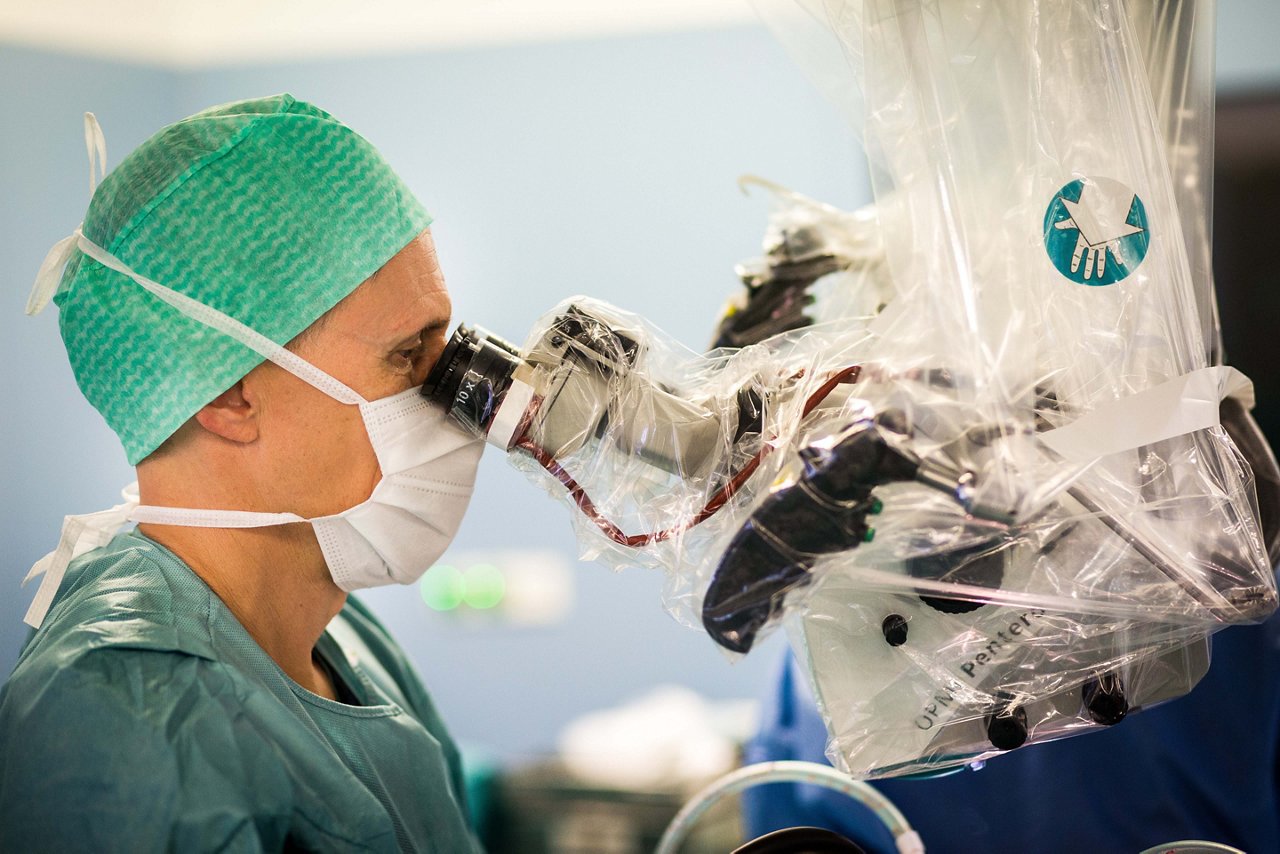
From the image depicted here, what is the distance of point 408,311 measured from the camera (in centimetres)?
101

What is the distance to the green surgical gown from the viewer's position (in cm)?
79

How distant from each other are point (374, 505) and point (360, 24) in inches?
83.6

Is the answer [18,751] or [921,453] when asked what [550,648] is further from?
[921,453]

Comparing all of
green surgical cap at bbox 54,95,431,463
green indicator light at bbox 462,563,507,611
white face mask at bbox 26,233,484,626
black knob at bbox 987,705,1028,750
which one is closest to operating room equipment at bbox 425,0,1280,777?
black knob at bbox 987,705,1028,750

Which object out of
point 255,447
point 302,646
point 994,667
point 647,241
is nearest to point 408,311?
point 255,447

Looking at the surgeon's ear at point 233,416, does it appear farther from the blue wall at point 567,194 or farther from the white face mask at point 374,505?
the blue wall at point 567,194

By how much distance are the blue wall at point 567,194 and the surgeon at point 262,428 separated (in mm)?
1644

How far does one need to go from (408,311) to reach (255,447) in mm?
204

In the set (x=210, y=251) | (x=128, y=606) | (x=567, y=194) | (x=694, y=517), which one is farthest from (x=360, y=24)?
(x=694, y=517)

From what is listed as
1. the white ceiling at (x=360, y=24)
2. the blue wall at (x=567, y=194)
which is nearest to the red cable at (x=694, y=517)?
the blue wall at (x=567, y=194)

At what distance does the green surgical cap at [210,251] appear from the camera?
95cm

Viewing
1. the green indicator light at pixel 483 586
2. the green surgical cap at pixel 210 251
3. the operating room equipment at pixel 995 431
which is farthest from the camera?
the green indicator light at pixel 483 586

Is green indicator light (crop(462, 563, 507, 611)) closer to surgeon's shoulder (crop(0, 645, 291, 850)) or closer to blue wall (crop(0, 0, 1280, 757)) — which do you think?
blue wall (crop(0, 0, 1280, 757))

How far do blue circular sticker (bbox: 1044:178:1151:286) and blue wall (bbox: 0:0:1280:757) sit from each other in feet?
5.92
